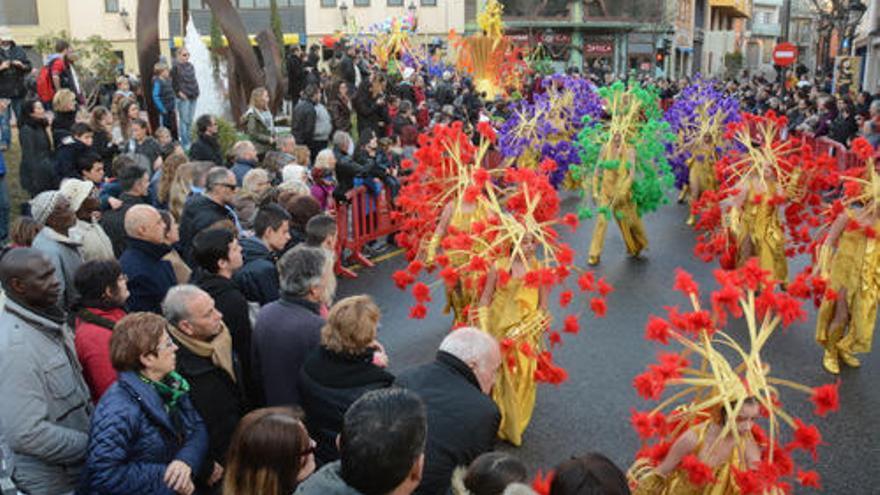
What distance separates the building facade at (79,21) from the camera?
35438 mm

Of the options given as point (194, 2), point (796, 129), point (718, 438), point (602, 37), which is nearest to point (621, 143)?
point (718, 438)

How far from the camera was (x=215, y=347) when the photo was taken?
13.2 ft

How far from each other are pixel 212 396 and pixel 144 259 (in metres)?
1.49

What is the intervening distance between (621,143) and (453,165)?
366 centimetres

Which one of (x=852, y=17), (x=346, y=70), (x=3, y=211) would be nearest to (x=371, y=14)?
(x=852, y=17)

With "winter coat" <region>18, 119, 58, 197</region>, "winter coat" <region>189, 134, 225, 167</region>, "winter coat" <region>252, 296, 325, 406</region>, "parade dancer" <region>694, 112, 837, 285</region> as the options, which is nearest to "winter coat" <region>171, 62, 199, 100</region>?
"winter coat" <region>18, 119, 58, 197</region>

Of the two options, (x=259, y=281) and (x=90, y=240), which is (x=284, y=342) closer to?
(x=259, y=281)

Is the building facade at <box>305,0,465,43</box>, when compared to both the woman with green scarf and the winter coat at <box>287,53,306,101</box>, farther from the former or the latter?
the woman with green scarf

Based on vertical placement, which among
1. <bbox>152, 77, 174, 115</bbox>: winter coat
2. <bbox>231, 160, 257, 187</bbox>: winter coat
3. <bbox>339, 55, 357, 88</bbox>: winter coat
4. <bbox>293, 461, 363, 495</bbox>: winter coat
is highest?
<bbox>339, 55, 357, 88</bbox>: winter coat

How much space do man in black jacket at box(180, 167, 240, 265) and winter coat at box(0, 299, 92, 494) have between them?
2.40 m

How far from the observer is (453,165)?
7.29 metres

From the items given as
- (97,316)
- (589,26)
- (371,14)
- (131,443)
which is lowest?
(131,443)

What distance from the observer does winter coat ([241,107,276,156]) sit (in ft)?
38.3

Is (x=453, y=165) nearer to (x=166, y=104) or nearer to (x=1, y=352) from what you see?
(x=1, y=352)
